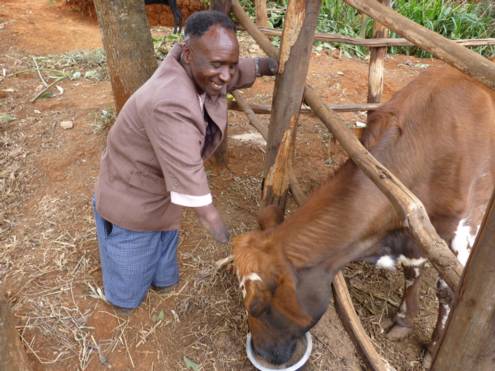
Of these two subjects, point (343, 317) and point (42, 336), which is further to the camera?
point (42, 336)

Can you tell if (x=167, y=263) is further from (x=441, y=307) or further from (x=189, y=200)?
(x=441, y=307)

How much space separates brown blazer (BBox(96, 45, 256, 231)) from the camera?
7.11 feet

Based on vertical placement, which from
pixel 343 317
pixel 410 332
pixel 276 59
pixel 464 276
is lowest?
pixel 410 332

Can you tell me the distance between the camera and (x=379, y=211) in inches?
92.7

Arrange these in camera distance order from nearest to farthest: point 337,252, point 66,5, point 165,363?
point 337,252 → point 165,363 → point 66,5

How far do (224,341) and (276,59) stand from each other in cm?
183

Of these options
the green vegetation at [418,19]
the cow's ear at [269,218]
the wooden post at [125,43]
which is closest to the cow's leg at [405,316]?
the cow's ear at [269,218]

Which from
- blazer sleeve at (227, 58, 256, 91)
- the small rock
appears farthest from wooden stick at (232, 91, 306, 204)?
the small rock

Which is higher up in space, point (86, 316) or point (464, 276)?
point (464, 276)

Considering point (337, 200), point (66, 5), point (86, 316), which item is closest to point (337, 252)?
point (337, 200)

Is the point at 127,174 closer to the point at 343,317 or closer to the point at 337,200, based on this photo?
the point at 337,200

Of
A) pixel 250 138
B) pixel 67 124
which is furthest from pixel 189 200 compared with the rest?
pixel 67 124

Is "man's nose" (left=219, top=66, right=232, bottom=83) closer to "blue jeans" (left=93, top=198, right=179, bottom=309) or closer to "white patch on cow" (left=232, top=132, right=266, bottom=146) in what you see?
"blue jeans" (left=93, top=198, right=179, bottom=309)

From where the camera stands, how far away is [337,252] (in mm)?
2301
